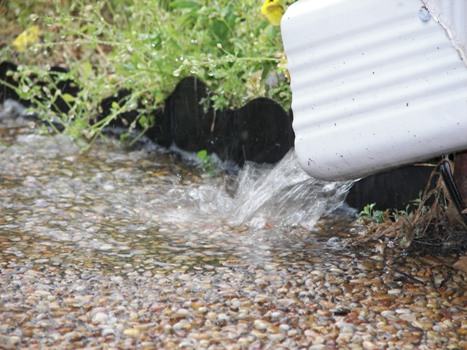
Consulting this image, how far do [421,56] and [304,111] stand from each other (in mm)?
367

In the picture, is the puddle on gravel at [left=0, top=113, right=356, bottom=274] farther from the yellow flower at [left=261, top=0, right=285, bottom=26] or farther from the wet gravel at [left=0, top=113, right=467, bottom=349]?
the yellow flower at [left=261, top=0, right=285, bottom=26]

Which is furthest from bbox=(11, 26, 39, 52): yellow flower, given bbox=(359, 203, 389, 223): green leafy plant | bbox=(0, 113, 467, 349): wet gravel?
bbox=(359, 203, 389, 223): green leafy plant

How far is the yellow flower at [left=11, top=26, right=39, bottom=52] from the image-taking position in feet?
16.2

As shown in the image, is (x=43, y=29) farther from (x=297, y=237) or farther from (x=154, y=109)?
(x=297, y=237)

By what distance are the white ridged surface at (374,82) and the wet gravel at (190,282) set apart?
1.20 feet

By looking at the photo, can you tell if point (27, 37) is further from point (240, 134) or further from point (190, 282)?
point (190, 282)

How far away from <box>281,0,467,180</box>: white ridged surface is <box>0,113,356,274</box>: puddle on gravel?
19.6 inches

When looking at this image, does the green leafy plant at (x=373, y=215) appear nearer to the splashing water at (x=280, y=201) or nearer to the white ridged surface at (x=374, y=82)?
the splashing water at (x=280, y=201)

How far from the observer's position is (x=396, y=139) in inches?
88.3

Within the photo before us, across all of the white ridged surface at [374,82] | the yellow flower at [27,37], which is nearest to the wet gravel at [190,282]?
the white ridged surface at [374,82]

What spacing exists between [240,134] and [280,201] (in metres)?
0.61

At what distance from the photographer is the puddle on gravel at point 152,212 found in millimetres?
2711

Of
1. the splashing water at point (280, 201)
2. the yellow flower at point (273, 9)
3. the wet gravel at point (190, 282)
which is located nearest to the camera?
the wet gravel at point (190, 282)

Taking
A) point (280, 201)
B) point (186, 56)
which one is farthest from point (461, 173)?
point (186, 56)
